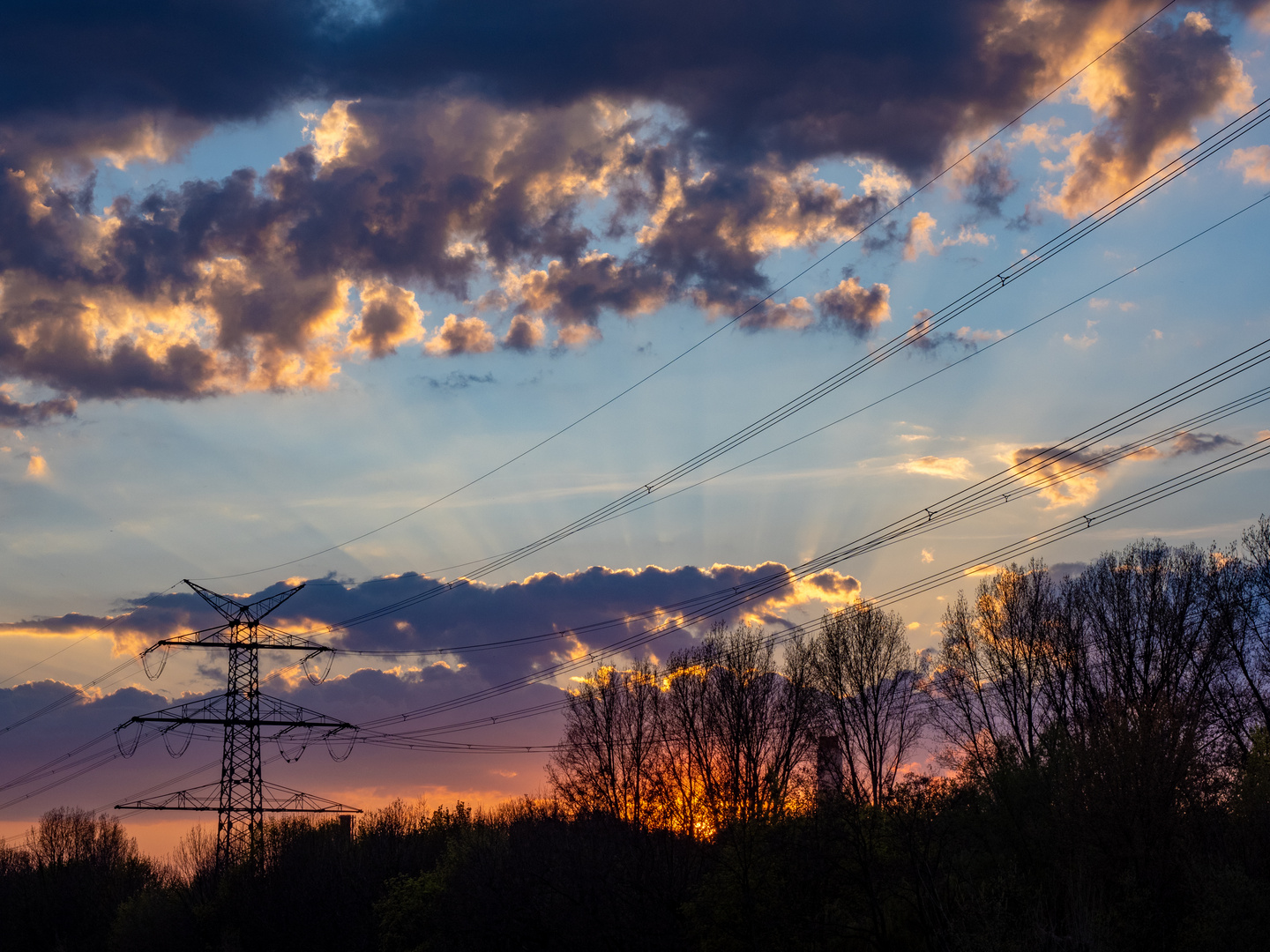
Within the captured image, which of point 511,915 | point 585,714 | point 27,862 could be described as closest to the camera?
point 511,915

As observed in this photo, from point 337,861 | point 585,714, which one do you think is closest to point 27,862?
point 337,861

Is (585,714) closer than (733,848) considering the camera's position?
No

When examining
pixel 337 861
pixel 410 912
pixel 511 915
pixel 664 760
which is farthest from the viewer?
pixel 664 760

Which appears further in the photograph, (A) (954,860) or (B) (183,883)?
(B) (183,883)

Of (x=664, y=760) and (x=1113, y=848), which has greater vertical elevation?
(x=664, y=760)

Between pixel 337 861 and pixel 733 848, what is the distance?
34444mm

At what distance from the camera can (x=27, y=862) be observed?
105m

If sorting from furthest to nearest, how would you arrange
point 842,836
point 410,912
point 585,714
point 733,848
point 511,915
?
point 585,714, point 410,912, point 511,915, point 733,848, point 842,836

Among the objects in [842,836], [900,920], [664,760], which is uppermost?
[664,760]

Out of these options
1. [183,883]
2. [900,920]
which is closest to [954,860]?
[900,920]

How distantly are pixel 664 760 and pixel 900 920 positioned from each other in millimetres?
31500

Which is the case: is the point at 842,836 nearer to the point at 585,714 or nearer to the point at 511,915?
the point at 511,915

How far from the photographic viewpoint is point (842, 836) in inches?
1775

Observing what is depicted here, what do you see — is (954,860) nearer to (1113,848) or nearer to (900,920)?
(900,920)
